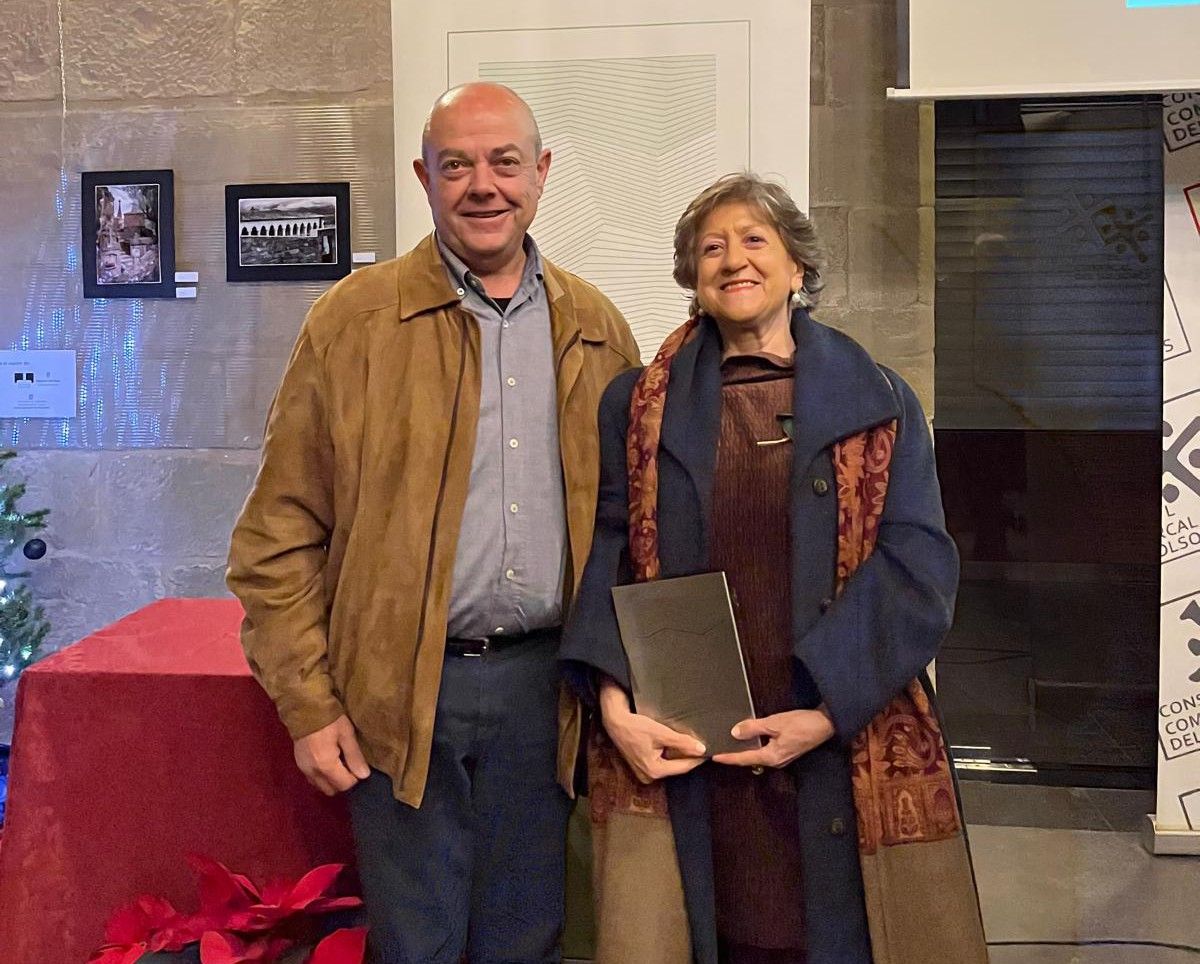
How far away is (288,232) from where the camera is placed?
3227mm

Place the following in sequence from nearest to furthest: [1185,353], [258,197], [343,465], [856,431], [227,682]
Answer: [856,431] < [343,465] < [227,682] < [1185,353] < [258,197]

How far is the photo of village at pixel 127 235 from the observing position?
129 inches

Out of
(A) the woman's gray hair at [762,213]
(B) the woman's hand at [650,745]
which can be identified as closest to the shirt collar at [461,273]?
(A) the woman's gray hair at [762,213]

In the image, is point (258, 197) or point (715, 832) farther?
point (258, 197)

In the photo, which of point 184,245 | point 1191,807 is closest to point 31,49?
point 184,245

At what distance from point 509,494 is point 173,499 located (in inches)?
83.2

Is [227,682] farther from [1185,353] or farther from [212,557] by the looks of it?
[1185,353]

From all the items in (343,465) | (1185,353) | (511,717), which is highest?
(1185,353)

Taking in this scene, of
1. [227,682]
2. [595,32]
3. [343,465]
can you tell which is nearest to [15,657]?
[227,682]

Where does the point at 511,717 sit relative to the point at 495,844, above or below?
above

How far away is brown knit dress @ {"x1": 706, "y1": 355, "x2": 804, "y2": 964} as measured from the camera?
58.7 inches

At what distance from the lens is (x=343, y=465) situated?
1.59m

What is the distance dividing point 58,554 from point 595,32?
Result: 2315mm

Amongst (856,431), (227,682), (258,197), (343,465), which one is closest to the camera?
(856,431)
